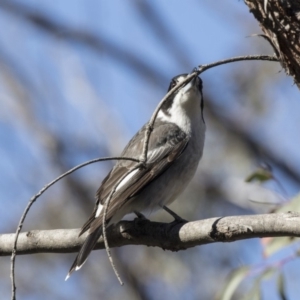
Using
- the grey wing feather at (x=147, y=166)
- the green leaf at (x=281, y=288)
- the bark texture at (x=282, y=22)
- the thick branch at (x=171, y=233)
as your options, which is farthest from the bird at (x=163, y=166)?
the bark texture at (x=282, y=22)

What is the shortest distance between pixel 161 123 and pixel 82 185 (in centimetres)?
468

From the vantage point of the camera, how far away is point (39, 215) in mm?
8234

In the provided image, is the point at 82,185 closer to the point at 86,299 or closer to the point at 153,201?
the point at 86,299

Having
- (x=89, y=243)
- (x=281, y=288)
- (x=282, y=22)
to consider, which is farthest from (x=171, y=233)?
(x=282, y=22)

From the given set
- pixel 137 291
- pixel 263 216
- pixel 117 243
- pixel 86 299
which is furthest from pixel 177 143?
pixel 86 299

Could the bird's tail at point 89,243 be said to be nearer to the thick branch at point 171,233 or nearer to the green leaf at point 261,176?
the thick branch at point 171,233

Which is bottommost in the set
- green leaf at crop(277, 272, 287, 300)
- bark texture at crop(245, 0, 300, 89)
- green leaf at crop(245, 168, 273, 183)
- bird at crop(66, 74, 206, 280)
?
green leaf at crop(277, 272, 287, 300)

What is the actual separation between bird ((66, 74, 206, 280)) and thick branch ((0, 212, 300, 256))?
0.12 meters

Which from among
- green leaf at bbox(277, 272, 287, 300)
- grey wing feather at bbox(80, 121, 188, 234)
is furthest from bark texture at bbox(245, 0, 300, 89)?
green leaf at bbox(277, 272, 287, 300)

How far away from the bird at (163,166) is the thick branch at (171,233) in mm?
121

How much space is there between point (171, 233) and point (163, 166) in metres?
0.86

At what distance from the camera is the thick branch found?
2445mm

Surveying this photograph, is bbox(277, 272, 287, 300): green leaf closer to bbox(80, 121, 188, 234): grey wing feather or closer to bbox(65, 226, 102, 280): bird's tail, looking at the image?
bbox(80, 121, 188, 234): grey wing feather

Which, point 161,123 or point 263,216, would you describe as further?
point 161,123
